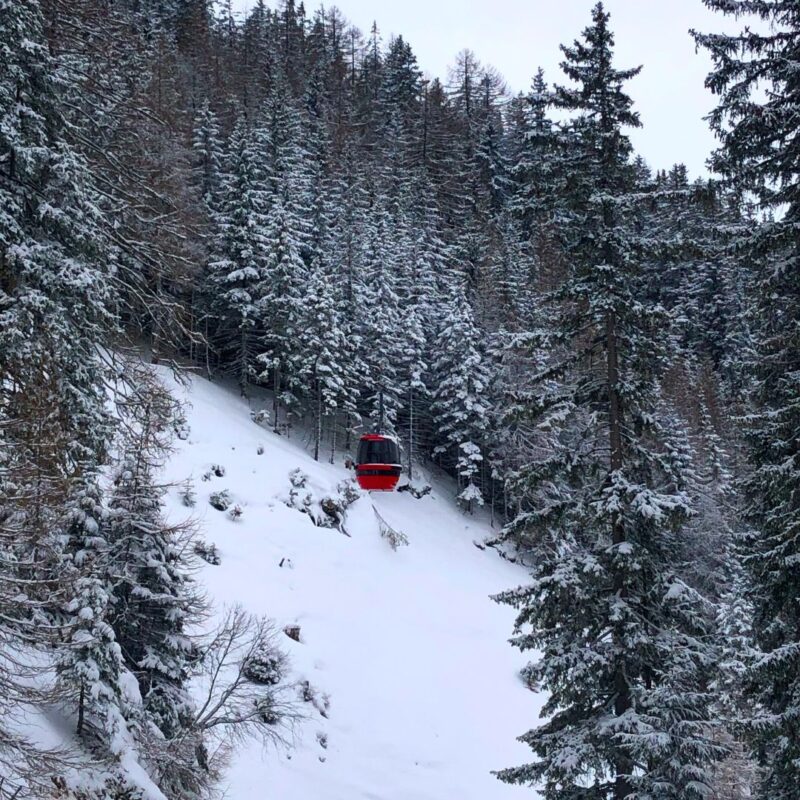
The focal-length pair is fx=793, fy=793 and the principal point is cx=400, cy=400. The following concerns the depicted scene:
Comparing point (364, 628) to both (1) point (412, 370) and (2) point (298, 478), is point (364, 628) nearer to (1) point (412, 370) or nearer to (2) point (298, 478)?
(2) point (298, 478)

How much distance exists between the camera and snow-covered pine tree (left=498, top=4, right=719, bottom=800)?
10461mm

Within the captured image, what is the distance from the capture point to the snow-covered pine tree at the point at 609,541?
10461 mm

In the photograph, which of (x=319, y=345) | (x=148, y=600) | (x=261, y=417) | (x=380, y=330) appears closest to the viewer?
(x=148, y=600)

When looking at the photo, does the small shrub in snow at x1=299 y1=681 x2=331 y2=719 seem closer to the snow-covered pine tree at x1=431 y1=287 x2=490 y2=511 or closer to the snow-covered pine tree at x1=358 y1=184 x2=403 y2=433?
Answer: the snow-covered pine tree at x1=358 y1=184 x2=403 y2=433

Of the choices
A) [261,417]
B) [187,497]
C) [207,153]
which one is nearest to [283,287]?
[261,417]

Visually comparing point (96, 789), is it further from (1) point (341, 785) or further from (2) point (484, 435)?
(2) point (484, 435)

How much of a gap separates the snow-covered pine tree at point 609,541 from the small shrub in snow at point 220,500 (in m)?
18.9

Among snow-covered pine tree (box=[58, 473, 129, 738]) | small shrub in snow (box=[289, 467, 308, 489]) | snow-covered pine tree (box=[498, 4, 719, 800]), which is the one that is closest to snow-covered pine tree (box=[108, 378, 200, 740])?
snow-covered pine tree (box=[58, 473, 129, 738])

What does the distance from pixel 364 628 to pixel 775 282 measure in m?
20.6

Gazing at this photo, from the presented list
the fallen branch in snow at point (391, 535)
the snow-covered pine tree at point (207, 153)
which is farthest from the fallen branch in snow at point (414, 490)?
the snow-covered pine tree at point (207, 153)

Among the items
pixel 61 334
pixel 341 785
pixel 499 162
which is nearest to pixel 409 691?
pixel 341 785

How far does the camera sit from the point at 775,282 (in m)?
10.6

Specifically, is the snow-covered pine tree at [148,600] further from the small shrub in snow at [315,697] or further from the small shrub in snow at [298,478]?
the small shrub in snow at [298,478]

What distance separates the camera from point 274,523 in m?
30.5
